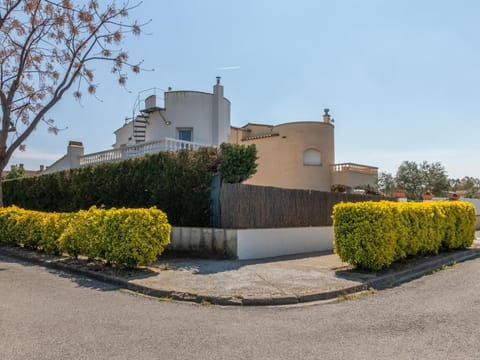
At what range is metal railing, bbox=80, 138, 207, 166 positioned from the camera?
14.0m

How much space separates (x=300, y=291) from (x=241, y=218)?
3944 millimetres

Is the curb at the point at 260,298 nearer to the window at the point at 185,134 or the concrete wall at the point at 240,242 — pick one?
the concrete wall at the point at 240,242

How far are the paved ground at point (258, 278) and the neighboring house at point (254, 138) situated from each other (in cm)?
1005

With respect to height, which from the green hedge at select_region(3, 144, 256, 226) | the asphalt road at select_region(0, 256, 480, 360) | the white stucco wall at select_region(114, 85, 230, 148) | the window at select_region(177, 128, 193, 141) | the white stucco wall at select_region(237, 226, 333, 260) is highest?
the white stucco wall at select_region(114, 85, 230, 148)

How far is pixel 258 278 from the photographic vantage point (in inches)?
294

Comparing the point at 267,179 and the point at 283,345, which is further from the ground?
the point at 267,179

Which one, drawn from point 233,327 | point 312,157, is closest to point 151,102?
point 312,157

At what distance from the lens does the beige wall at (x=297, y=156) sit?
21625 mm

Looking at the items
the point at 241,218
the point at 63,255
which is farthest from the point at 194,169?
the point at 63,255

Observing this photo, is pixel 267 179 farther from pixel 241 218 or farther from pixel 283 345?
pixel 283 345

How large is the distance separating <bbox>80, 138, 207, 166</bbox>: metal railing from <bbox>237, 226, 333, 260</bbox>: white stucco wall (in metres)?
4.83

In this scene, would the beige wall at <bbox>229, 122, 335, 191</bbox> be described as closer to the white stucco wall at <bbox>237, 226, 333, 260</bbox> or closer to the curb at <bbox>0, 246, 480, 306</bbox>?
the white stucco wall at <bbox>237, 226, 333, 260</bbox>

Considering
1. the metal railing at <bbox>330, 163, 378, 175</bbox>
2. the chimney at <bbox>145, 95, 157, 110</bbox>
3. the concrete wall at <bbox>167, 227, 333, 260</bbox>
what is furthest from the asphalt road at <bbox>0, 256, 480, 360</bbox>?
A: the metal railing at <bbox>330, 163, 378, 175</bbox>

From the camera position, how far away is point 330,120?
23.9 meters
